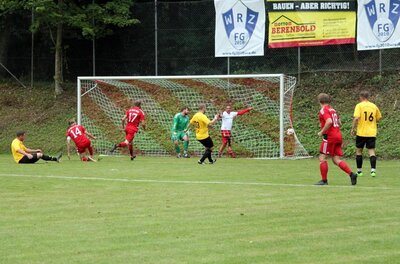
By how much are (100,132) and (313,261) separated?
23.6 meters

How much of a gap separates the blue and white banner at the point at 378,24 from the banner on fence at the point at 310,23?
313mm

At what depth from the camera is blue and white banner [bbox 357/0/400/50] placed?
29.1 meters

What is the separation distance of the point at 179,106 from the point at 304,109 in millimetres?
4737

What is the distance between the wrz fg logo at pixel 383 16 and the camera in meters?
29.1

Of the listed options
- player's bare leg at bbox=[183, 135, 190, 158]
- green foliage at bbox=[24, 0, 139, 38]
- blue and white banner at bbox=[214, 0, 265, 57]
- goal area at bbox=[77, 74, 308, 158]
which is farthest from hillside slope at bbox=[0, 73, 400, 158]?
green foliage at bbox=[24, 0, 139, 38]

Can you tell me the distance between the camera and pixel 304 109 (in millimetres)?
31047

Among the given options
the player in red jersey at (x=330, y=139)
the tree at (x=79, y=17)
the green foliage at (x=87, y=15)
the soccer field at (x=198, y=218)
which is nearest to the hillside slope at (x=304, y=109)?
the tree at (x=79, y=17)

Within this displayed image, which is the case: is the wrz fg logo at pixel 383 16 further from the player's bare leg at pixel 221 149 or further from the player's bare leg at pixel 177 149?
the player's bare leg at pixel 177 149

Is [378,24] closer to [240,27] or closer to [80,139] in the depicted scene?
[240,27]

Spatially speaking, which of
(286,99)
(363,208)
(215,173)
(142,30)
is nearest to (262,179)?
(215,173)

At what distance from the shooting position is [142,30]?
3509cm

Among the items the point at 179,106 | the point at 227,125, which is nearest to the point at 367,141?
the point at 227,125

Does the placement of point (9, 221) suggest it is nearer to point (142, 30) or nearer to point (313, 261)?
point (313, 261)

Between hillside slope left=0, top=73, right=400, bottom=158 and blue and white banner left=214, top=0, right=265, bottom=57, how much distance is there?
2609mm
